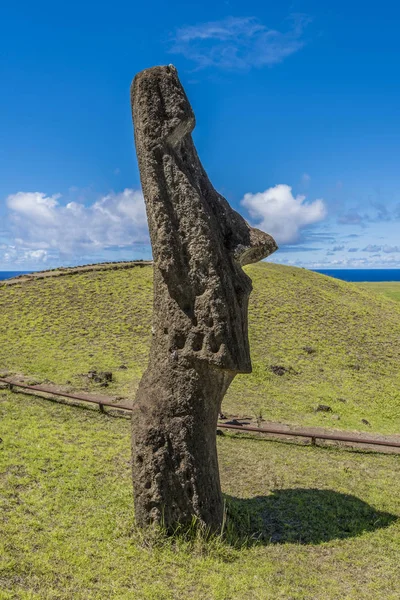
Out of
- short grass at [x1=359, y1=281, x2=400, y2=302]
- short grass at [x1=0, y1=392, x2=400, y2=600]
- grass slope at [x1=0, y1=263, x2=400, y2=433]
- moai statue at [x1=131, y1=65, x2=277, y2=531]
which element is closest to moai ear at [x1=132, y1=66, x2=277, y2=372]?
moai statue at [x1=131, y1=65, x2=277, y2=531]

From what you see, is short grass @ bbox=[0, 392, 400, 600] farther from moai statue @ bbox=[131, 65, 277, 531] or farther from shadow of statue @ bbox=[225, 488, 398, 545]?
moai statue @ bbox=[131, 65, 277, 531]

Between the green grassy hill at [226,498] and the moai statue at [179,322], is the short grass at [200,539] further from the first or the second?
the moai statue at [179,322]

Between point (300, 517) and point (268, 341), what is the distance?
1696 centimetres

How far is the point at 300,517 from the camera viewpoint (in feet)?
27.9

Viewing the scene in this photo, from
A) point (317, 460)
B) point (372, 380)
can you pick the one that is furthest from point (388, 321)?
point (317, 460)

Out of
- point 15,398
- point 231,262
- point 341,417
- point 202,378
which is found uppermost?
point 231,262

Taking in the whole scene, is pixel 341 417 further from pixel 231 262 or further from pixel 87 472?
pixel 231 262

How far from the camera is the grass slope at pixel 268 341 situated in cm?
1863

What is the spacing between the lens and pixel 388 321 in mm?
30609

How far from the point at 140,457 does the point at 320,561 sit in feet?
9.59

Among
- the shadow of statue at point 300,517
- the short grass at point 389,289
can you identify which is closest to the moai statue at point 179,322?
the shadow of statue at point 300,517

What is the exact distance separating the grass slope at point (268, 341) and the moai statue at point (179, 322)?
9.00 meters

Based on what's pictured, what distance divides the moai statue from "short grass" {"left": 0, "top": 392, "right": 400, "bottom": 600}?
2.38 feet

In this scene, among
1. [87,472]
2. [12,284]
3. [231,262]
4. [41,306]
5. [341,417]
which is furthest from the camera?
[12,284]
